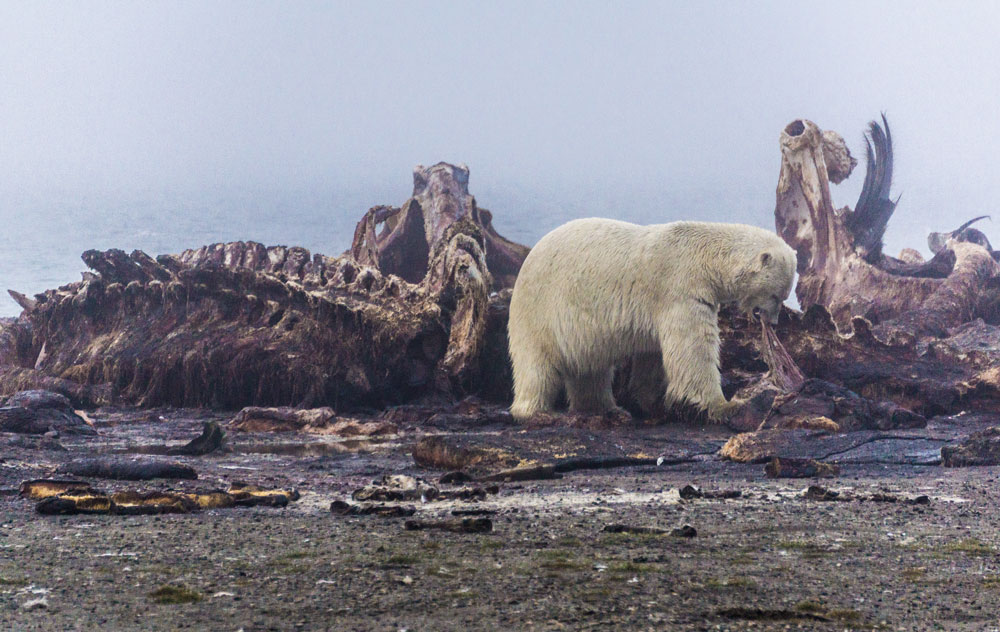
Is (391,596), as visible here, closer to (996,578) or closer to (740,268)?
(996,578)

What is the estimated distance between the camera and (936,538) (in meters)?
5.86

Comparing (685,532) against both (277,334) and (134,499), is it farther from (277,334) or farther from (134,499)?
(277,334)

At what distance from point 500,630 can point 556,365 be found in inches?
331

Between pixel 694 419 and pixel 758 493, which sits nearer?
pixel 758 493

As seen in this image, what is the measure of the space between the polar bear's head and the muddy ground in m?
3.81

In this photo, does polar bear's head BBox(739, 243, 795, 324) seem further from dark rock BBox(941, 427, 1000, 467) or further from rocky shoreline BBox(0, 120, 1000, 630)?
dark rock BBox(941, 427, 1000, 467)

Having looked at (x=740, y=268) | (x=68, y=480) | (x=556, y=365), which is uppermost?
(x=740, y=268)

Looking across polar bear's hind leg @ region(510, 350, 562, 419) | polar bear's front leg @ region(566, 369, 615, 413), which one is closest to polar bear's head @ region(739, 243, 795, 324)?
polar bear's front leg @ region(566, 369, 615, 413)

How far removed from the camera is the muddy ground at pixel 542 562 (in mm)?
4281

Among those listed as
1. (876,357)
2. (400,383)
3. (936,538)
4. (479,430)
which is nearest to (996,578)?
(936,538)

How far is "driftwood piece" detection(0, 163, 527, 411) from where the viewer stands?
14.1m

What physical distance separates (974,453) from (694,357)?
10.6 feet

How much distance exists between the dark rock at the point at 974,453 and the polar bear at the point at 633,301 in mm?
2753

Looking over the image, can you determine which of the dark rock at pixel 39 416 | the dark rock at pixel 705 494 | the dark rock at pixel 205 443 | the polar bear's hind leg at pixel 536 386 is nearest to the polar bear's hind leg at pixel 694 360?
the polar bear's hind leg at pixel 536 386
